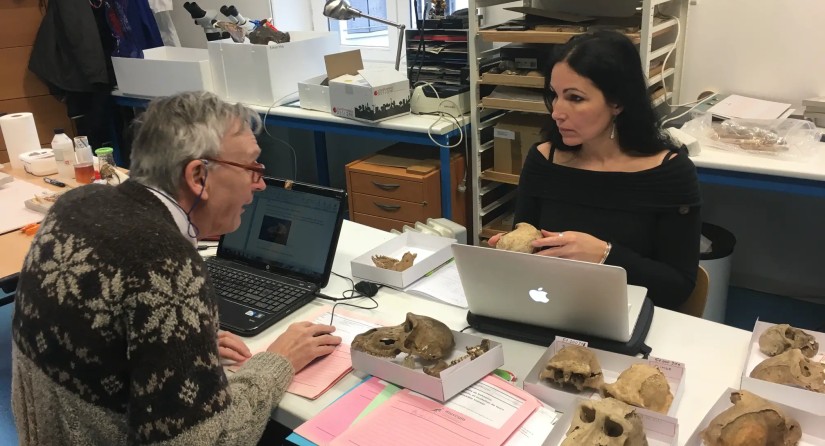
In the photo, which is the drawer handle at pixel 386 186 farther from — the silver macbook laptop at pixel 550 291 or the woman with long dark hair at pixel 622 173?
the silver macbook laptop at pixel 550 291

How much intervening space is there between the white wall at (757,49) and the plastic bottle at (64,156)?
8.39 ft

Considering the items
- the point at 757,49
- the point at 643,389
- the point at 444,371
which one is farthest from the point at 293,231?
the point at 757,49

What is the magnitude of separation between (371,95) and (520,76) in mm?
654

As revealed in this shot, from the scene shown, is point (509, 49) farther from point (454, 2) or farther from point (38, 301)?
point (38, 301)

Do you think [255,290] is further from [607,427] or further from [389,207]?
[389,207]

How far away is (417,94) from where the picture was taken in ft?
9.87

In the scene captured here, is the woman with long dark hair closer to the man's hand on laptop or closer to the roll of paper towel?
the man's hand on laptop

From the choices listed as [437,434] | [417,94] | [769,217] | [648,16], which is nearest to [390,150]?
[417,94]

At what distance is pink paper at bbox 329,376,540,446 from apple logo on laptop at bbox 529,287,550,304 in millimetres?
181

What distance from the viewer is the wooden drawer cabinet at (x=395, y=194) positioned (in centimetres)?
292

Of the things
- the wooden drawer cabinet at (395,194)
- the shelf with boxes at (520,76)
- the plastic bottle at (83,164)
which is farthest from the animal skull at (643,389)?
the plastic bottle at (83,164)

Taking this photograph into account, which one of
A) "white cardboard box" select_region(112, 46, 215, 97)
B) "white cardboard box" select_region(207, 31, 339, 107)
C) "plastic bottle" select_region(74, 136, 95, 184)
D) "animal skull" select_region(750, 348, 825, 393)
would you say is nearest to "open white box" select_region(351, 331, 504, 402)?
"animal skull" select_region(750, 348, 825, 393)

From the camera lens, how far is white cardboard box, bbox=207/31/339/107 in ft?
10.8

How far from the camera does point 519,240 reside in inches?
54.7
